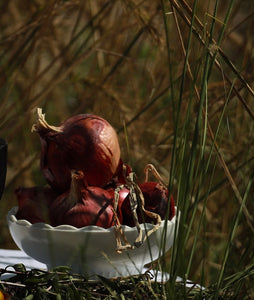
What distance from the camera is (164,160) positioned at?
1158 mm

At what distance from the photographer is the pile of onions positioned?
1.96 ft

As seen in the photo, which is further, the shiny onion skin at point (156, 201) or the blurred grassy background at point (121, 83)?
the blurred grassy background at point (121, 83)

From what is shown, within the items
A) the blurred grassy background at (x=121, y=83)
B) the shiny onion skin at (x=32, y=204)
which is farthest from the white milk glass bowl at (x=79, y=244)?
the blurred grassy background at (x=121, y=83)

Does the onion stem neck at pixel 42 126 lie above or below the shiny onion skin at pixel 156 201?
above

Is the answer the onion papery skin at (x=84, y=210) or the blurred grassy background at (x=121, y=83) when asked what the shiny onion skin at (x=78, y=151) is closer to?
the onion papery skin at (x=84, y=210)

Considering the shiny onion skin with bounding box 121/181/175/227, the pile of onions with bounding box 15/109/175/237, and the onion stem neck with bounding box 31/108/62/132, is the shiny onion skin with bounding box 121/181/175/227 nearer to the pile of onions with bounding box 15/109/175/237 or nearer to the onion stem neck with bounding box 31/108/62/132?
the pile of onions with bounding box 15/109/175/237

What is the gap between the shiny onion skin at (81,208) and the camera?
0.59 meters

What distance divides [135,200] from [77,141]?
0.11 metres

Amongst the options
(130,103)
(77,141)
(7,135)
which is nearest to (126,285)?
(77,141)

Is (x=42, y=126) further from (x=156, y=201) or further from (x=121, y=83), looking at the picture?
(x=121, y=83)

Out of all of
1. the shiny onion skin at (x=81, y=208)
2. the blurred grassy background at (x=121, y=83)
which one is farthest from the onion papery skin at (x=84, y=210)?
the blurred grassy background at (x=121, y=83)

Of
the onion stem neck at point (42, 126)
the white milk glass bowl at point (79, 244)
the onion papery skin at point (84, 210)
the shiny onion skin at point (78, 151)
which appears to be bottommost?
the white milk glass bowl at point (79, 244)

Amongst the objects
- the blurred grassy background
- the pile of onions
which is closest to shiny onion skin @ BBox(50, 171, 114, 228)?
the pile of onions

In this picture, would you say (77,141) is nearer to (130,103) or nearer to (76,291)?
(76,291)
